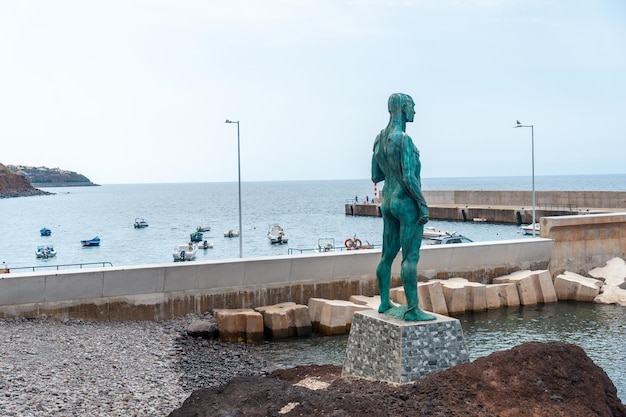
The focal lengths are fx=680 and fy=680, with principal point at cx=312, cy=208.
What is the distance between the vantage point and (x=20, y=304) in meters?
18.5

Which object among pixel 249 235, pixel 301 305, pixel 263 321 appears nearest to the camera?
pixel 263 321

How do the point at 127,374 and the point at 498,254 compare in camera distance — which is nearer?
the point at 127,374

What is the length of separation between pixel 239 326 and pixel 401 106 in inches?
381

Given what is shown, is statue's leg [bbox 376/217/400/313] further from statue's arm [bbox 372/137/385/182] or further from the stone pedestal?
statue's arm [bbox 372/137/385/182]

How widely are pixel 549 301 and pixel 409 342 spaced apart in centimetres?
1618

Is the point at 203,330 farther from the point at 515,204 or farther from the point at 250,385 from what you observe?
the point at 515,204

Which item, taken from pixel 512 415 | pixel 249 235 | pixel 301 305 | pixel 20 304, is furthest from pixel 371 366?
pixel 249 235

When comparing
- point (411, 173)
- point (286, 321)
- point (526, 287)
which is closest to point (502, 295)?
point (526, 287)

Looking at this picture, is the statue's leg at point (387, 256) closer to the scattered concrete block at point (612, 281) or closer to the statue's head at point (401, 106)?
the statue's head at point (401, 106)

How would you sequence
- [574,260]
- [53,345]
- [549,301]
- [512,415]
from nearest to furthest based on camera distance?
[512,415], [53,345], [549,301], [574,260]

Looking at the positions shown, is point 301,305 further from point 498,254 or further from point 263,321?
point 498,254

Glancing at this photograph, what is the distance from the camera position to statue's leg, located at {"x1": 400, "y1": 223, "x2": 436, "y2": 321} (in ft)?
40.3

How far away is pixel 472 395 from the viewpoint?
394 inches

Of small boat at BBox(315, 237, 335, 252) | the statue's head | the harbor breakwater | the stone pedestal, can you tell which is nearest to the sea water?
the harbor breakwater
